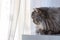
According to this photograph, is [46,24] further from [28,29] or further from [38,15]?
[28,29]

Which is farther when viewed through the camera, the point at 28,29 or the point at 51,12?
the point at 28,29

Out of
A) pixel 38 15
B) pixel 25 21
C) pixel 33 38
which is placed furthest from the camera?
pixel 25 21

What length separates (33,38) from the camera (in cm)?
125

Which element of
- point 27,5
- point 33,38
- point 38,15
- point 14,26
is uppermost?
point 27,5

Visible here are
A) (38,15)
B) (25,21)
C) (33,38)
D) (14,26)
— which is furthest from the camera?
(25,21)

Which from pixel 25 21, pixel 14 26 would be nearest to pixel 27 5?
pixel 25 21

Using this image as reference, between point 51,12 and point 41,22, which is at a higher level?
point 51,12

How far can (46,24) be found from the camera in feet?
4.37

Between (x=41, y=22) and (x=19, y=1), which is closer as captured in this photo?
(x=41, y=22)

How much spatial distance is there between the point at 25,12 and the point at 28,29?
22cm

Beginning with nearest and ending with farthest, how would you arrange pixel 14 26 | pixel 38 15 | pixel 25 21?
1. pixel 38 15
2. pixel 14 26
3. pixel 25 21

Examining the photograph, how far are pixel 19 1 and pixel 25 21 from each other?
0.85 ft

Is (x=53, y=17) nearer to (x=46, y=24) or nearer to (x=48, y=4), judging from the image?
(x=46, y=24)

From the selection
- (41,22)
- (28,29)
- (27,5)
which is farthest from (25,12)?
(41,22)
